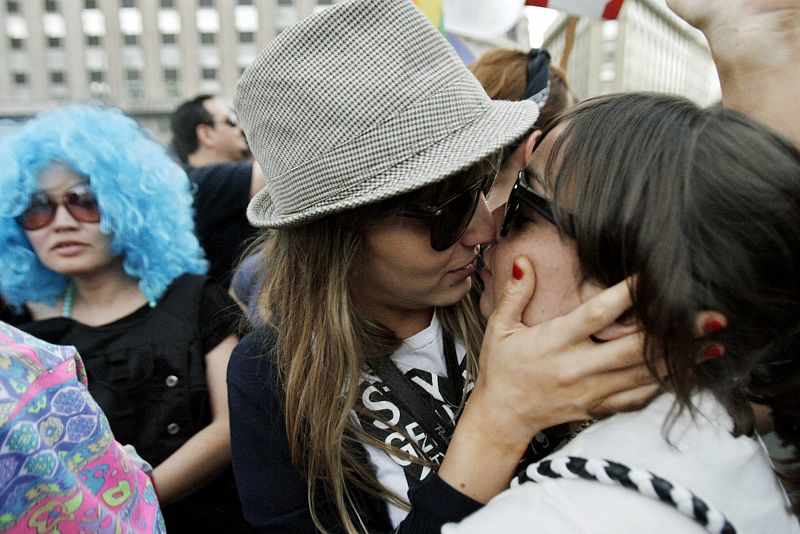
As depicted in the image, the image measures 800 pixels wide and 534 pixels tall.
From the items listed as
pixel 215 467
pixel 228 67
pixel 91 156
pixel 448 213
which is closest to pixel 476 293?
pixel 448 213

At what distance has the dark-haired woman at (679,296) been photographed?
80 cm

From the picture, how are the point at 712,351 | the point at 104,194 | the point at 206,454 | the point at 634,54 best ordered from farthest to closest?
the point at 634,54
the point at 104,194
the point at 206,454
the point at 712,351

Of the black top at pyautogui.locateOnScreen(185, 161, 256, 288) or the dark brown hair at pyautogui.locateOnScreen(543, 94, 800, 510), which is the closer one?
the dark brown hair at pyautogui.locateOnScreen(543, 94, 800, 510)

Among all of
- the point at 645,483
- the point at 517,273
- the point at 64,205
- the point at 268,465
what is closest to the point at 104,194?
the point at 64,205

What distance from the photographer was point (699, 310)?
86 cm

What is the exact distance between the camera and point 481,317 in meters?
1.48

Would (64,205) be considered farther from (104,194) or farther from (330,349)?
(330,349)

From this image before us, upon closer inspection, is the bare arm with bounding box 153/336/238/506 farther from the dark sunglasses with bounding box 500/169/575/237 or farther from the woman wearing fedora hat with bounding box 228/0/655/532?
the dark sunglasses with bounding box 500/169/575/237

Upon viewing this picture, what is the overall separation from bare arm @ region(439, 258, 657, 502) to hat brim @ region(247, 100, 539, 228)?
231mm

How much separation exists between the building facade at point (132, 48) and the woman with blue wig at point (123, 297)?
40596 mm

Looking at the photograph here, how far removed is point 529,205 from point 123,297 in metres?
1.61

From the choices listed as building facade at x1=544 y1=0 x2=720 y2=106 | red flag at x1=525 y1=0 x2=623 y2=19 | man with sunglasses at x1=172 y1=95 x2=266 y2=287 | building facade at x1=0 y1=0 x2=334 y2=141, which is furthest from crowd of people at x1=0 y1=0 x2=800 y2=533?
building facade at x1=544 y1=0 x2=720 y2=106

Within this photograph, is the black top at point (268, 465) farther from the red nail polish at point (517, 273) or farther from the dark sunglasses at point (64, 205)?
the dark sunglasses at point (64, 205)

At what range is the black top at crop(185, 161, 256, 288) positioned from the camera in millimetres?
3049
